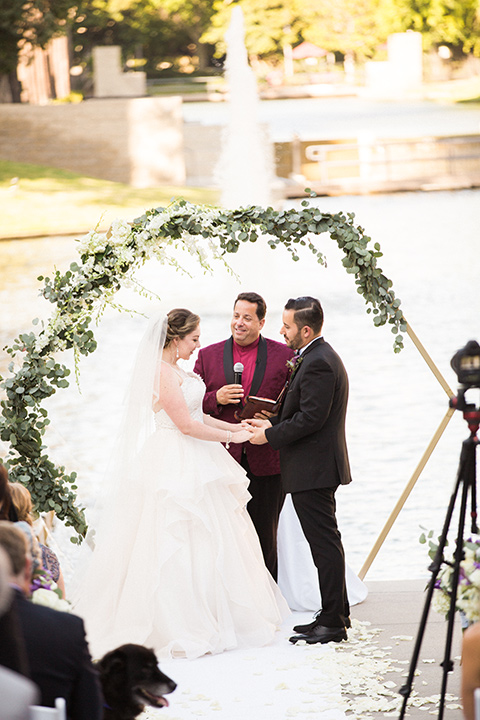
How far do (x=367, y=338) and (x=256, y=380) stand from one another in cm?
959

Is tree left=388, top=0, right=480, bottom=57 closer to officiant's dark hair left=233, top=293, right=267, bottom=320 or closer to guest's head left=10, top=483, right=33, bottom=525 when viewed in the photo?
officiant's dark hair left=233, top=293, right=267, bottom=320

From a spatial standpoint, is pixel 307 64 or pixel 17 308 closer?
pixel 17 308

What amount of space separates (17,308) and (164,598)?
43.0 feet

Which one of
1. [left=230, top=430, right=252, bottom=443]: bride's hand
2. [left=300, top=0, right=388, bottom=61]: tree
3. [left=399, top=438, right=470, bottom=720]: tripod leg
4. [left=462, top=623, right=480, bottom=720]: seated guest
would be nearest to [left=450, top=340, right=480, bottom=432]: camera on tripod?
[left=399, top=438, right=470, bottom=720]: tripod leg

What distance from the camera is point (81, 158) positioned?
29.6 metres

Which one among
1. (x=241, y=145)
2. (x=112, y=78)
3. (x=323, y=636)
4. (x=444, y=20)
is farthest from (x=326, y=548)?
(x=444, y=20)

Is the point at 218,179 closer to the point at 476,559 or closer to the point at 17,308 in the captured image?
the point at 17,308

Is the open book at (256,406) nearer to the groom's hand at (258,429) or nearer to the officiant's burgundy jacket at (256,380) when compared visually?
the groom's hand at (258,429)

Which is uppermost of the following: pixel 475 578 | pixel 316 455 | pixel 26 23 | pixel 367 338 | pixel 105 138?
pixel 26 23

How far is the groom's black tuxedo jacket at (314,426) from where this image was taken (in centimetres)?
489

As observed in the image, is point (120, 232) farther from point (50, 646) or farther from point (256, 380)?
point (50, 646)

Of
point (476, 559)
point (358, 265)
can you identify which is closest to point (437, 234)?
point (358, 265)

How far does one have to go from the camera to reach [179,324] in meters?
5.08

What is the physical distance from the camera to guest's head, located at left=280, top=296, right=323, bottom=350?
4953mm
